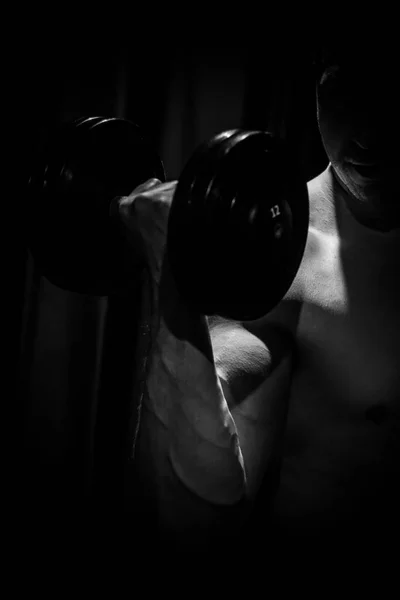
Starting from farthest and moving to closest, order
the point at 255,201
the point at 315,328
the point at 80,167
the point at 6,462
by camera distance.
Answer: the point at 6,462 < the point at 315,328 < the point at 80,167 < the point at 255,201

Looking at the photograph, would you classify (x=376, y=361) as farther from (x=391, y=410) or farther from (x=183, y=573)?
(x=183, y=573)

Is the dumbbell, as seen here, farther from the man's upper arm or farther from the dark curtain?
the dark curtain

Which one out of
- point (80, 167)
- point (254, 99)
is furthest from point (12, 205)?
point (80, 167)

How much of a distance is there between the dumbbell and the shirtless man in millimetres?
54

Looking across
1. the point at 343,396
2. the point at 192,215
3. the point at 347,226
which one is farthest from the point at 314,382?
the point at 192,215

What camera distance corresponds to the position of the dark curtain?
4.32 feet

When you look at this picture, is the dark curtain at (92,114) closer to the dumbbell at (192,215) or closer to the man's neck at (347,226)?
the man's neck at (347,226)

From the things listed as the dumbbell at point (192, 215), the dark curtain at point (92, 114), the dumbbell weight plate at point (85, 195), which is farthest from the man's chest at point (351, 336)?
the dark curtain at point (92, 114)

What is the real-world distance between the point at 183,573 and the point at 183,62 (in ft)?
3.75

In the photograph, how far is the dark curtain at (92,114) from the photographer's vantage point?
1317 mm

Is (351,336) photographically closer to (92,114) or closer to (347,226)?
(347,226)

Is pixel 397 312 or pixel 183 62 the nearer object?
pixel 397 312

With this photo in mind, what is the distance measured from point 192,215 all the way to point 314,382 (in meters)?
0.35

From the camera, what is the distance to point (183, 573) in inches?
25.9
